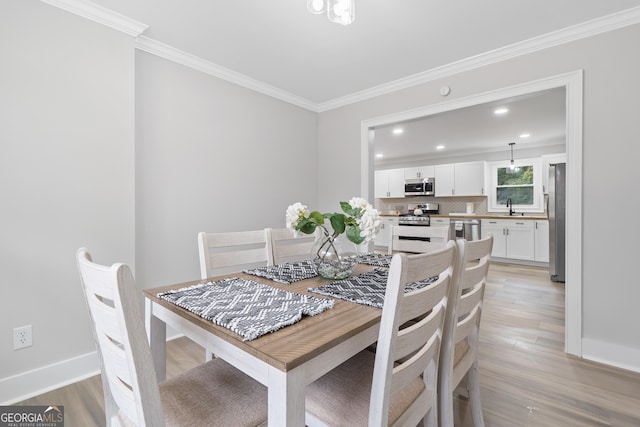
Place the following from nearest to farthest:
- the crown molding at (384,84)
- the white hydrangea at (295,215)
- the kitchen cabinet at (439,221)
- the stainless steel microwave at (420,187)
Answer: the white hydrangea at (295,215) → the crown molding at (384,84) → the kitchen cabinet at (439,221) → the stainless steel microwave at (420,187)

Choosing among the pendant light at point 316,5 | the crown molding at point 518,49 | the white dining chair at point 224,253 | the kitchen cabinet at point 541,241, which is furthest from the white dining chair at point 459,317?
the kitchen cabinet at point 541,241

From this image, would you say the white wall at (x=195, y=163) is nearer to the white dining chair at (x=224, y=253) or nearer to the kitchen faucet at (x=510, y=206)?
the white dining chair at (x=224, y=253)

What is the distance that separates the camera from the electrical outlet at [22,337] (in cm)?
169

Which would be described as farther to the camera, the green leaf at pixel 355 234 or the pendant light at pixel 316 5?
the pendant light at pixel 316 5

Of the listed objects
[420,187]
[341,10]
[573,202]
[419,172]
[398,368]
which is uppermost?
[341,10]

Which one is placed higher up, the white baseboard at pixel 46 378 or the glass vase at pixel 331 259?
the glass vase at pixel 331 259

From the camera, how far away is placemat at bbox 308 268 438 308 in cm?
109

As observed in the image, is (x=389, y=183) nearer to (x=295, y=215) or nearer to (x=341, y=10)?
(x=341, y=10)

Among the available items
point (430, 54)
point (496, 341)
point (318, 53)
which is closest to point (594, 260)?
point (496, 341)

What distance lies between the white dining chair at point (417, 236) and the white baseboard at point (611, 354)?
4.49 ft

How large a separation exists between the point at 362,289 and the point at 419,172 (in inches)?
255

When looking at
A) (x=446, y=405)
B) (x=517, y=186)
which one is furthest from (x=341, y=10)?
(x=517, y=186)

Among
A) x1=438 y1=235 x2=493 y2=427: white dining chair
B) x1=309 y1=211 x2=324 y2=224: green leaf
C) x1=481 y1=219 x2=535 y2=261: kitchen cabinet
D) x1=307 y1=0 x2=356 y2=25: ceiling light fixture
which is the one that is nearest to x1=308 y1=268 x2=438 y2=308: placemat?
x1=438 y1=235 x2=493 y2=427: white dining chair

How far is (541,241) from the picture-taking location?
5.18m
